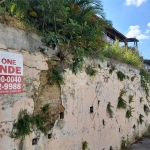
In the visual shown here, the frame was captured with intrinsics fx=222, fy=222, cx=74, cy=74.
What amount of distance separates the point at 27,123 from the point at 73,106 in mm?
1497

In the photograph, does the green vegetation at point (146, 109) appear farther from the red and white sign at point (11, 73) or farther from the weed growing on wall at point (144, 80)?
the red and white sign at point (11, 73)

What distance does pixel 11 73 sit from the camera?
3.62m

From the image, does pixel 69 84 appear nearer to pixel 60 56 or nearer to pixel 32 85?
pixel 60 56

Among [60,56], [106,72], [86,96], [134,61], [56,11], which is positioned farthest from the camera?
[134,61]

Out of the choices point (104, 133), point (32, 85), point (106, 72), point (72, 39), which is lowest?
point (104, 133)

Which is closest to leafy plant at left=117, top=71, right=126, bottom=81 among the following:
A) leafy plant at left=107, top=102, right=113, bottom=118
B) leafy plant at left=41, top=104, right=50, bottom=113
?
leafy plant at left=107, top=102, right=113, bottom=118

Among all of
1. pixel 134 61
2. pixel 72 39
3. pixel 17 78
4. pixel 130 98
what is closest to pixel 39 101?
pixel 17 78

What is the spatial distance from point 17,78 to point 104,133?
3.45m

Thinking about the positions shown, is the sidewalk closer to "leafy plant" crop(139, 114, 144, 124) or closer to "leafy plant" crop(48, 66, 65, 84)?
"leafy plant" crop(139, 114, 144, 124)

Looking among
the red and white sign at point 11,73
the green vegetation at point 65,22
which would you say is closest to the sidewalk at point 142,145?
the green vegetation at point 65,22

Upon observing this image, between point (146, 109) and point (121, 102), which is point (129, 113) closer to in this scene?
point (121, 102)

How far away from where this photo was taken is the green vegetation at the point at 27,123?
12.0 ft

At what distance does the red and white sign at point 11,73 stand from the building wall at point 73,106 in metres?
0.09

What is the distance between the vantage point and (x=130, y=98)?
8.16m
